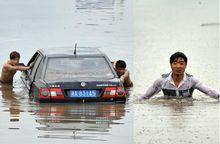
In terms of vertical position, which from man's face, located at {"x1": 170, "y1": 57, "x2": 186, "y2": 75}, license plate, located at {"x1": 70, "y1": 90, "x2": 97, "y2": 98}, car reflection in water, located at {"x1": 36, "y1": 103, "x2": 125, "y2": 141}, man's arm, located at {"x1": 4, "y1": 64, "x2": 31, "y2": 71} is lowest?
car reflection in water, located at {"x1": 36, "y1": 103, "x2": 125, "y2": 141}

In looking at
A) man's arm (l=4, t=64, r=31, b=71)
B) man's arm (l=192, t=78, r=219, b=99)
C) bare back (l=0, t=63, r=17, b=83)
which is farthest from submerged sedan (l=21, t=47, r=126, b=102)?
bare back (l=0, t=63, r=17, b=83)

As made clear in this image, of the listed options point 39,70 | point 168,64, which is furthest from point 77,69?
point 168,64

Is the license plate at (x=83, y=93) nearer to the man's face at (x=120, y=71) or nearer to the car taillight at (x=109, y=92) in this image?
the car taillight at (x=109, y=92)

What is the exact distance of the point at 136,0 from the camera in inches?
2167

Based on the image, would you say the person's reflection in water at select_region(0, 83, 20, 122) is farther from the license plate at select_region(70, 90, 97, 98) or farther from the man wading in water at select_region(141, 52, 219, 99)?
the man wading in water at select_region(141, 52, 219, 99)

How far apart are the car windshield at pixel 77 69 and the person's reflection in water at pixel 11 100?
0.89 meters

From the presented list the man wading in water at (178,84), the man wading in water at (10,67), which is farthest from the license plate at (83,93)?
the man wading in water at (10,67)

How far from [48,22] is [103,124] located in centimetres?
2660

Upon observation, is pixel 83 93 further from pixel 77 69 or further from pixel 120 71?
pixel 120 71

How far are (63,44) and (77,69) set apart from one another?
14177 millimetres

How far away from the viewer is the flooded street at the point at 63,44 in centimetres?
1360

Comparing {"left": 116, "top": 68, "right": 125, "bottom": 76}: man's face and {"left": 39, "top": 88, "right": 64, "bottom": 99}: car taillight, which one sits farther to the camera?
{"left": 116, "top": 68, "right": 125, "bottom": 76}: man's face

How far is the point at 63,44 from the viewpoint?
3178cm

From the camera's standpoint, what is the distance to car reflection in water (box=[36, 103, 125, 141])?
44.5 feet
